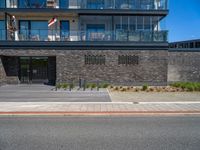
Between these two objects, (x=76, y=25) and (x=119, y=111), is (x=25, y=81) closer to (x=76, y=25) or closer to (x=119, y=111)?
(x=76, y=25)

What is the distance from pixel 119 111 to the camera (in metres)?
11.9

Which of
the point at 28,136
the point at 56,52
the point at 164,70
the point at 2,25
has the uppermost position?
the point at 2,25

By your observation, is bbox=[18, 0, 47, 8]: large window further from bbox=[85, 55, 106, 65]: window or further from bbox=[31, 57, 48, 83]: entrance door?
bbox=[85, 55, 106, 65]: window

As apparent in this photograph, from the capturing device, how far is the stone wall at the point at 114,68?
25.5 meters

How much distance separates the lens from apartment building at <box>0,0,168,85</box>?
25344mm

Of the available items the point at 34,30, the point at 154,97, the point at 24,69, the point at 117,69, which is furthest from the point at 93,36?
the point at 154,97

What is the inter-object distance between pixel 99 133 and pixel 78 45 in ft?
58.0

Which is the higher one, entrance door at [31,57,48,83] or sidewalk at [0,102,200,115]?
entrance door at [31,57,48,83]

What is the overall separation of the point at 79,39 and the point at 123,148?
2079cm

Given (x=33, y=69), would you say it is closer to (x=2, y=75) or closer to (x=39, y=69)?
(x=39, y=69)

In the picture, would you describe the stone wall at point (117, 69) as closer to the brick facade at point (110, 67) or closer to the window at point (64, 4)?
the brick facade at point (110, 67)

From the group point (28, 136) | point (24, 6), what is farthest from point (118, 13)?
point (28, 136)

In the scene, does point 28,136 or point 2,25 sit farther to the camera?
point 2,25

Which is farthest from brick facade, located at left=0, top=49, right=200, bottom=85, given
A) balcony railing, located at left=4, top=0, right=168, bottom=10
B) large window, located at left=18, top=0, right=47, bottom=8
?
large window, located at left=18, top=0, right=47, bottom=8
